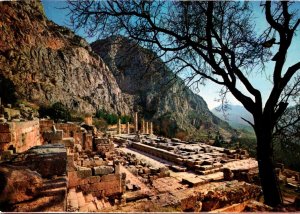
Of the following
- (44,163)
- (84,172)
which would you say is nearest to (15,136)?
(84,172)

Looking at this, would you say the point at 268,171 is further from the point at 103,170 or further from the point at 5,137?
the point at 5,137

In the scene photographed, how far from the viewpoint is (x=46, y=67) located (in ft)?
222

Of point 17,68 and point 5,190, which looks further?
point 17,68

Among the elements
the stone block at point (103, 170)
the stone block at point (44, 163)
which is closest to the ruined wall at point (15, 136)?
the stone block at point (103, 170)

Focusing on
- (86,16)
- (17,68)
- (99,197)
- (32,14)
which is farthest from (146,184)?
(32,14)

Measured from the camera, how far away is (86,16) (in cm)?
510

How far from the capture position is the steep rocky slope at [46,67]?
53438 millimetres

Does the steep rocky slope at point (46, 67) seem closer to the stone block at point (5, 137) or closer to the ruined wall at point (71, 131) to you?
the ruined wall at point (71, 131)

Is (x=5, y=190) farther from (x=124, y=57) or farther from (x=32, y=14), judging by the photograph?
(x=32, y=14)

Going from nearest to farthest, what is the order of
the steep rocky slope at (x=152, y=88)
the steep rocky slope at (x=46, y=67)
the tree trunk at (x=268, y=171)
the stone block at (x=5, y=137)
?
the tree trunk at (x=268, y=171)
the steep rocky slope at (x=152, y=88)
the stone block at (x=5, y=137)
the steep rocky slope at (x=46, y=67)

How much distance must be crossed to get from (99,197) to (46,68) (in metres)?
69.9

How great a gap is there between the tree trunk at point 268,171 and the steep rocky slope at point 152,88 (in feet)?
8.90

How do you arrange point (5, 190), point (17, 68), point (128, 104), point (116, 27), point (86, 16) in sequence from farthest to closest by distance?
point (128, 104) < point (17, 68) < point (116, 27) < point (86, 16) < point (5, 190)

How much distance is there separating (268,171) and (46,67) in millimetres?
73749
